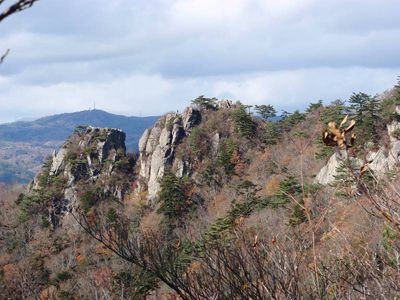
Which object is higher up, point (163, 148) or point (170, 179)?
point (163, 148)

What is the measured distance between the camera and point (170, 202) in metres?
48.4

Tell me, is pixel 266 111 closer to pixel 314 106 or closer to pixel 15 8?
pixel 314 106

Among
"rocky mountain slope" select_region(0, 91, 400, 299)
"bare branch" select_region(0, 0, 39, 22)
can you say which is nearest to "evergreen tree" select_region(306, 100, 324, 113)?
"rocky mountain slope" select_region(0, 91, 400, 299)

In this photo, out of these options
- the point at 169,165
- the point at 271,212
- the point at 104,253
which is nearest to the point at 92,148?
the point at 169,165

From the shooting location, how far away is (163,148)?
60.2 metres

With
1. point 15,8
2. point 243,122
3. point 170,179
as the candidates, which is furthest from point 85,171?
point 15,8

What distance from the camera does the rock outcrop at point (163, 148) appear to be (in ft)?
194

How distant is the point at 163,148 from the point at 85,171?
32.9 ft

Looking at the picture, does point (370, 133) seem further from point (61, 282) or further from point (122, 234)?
point (122, 234)

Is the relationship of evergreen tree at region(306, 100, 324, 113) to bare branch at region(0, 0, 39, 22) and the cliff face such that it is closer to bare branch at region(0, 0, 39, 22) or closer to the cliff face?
the cliff face

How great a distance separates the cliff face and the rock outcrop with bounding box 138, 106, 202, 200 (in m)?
2.60

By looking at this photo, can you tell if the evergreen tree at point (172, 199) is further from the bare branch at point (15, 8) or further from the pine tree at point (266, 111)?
the bare branch at point (15, 8)

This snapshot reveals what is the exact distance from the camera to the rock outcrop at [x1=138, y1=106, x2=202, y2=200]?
59000 millimetres

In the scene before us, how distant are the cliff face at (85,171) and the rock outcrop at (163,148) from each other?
2604 millimetres
